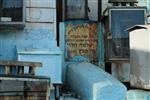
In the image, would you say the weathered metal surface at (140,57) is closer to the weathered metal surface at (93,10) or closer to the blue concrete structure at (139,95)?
the blue concrete structure at (139,95)

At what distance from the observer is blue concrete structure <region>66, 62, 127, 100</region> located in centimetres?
702

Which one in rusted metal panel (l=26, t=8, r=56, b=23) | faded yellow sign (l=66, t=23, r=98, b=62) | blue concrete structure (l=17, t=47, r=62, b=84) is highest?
rusted metal panel (l=26, t=8, r=56, b=23)

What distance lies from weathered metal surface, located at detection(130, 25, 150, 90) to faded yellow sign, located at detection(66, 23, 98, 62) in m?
3.14

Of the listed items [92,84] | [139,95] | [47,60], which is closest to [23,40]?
[47,60]

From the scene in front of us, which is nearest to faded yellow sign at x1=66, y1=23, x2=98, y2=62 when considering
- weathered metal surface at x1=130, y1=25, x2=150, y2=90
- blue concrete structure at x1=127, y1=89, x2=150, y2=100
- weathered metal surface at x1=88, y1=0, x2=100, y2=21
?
weathered metal surface at x1=88, y1=0, x2=100, y2=21

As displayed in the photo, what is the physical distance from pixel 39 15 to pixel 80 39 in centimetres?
120

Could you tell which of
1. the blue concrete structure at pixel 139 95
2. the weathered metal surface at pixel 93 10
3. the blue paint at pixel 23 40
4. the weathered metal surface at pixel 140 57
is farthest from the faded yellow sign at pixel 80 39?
the blue concrete structure at pixel 139 95

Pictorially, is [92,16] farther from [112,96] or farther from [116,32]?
[112,96]

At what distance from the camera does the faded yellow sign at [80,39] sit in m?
8.79

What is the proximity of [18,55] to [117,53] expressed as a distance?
2198 millimetres

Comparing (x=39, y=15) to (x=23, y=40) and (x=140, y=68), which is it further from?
(x=140, y=68)

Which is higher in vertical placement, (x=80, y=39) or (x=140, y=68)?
(x=80, y=39)

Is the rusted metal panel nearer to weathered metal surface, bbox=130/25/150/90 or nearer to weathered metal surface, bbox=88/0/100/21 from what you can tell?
weathered metal surface, bbox=88/0/100/21

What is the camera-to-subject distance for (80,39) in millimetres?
8812
